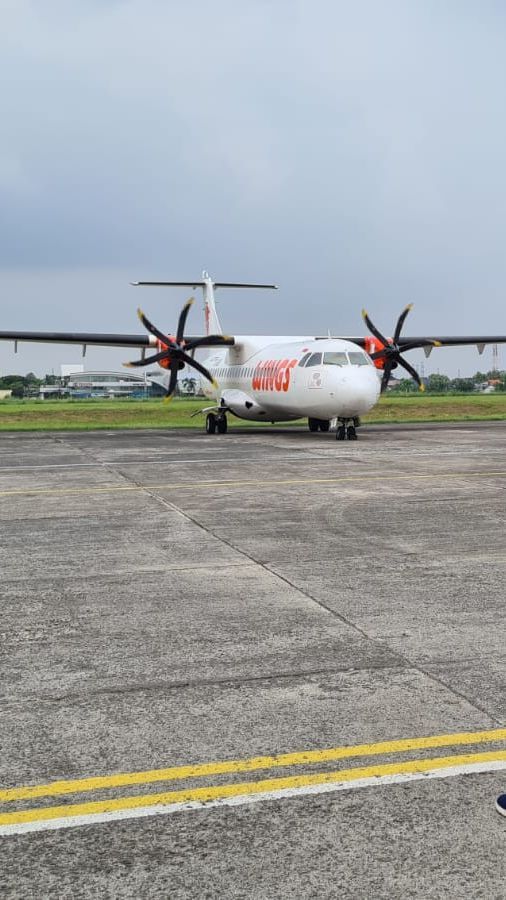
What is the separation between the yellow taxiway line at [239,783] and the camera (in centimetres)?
373

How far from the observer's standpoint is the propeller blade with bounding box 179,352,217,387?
3281 cm

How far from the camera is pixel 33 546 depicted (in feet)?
33.5

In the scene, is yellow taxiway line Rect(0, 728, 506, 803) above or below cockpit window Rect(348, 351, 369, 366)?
below

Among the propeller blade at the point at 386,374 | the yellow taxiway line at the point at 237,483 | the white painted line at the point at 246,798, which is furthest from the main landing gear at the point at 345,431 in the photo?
the white painted line at the point at 246,798

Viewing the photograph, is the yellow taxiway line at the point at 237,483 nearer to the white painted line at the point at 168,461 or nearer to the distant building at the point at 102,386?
the white painted line at the point at 168,461

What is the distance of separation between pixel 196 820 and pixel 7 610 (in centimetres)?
394

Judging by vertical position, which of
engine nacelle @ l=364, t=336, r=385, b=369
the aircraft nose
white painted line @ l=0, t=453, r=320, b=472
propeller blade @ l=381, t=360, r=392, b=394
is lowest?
white painted line @ l=0, t=453, r=320, b=472

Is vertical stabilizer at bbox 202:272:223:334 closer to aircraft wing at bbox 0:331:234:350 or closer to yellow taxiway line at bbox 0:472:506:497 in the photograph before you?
aircraft wing at bbox 0:331:234:350

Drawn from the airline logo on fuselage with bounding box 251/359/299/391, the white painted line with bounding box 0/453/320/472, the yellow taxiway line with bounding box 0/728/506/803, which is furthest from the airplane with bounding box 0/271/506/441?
the yellow taxiway line with bounding box 0/728/506/803

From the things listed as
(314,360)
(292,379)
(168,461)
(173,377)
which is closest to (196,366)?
(173,377)

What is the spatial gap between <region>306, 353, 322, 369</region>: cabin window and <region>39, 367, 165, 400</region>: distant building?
125865 mm

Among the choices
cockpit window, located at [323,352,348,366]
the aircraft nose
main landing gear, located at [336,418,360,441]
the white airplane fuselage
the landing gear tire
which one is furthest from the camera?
the landing gear tire

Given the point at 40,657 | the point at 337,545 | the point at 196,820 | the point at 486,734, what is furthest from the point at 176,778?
the point at 337,545

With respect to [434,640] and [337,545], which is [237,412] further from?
[434,640]
